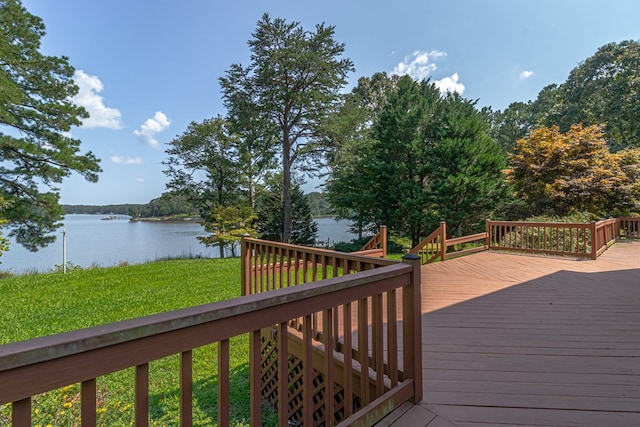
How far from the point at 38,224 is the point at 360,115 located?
47.5ft

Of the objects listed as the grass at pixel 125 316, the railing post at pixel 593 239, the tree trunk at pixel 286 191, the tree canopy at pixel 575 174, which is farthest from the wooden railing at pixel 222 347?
the tree trunk at pixel 286 191

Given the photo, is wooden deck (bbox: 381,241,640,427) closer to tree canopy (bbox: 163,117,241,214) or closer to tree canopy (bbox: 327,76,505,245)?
tree canopy (bbox: 327,76,505,245)

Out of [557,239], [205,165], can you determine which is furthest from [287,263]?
[205,165]

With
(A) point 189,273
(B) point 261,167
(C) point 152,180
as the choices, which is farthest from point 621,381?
(C) point 152,180

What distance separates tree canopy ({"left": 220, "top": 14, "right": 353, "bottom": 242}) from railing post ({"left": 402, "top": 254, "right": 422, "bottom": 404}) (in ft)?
44.7

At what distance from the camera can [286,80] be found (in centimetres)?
1459

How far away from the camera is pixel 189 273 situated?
874 cm

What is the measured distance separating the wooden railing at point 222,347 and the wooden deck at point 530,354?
29 cm

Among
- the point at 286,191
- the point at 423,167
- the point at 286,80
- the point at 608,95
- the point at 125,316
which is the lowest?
the point at 125,316

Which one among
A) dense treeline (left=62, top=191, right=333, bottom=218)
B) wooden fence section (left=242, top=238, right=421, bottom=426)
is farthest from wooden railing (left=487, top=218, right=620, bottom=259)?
dense treeline (left=62, top=191, right=333, bottom=218)

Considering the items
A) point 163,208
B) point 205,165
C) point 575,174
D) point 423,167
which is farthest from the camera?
point 163,208

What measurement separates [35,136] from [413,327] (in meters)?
13.8

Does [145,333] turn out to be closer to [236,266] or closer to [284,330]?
[284,330]

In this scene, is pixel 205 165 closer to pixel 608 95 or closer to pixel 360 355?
pixel 360 355
